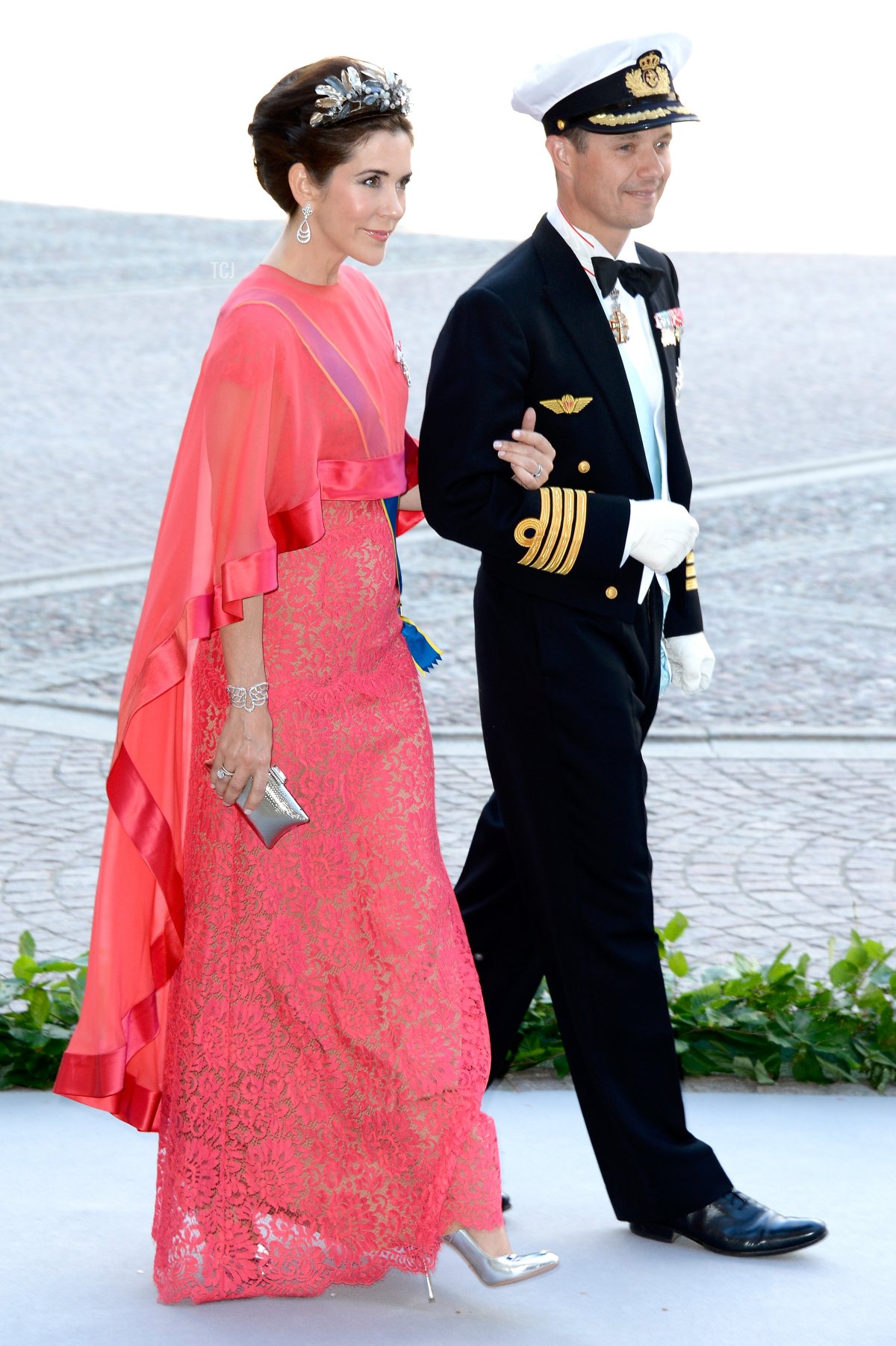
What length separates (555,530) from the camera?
9.77 feet

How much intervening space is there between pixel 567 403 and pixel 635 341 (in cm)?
22

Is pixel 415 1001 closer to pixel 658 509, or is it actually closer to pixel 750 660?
pixel 658 509

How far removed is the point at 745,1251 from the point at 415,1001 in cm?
75

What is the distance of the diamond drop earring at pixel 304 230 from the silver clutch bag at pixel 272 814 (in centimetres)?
85

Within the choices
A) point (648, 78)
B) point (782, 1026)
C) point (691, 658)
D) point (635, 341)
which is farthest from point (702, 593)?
point (648, 78)

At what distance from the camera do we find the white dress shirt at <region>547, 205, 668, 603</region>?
3.09 meters

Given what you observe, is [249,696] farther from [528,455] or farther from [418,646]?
[528,455]

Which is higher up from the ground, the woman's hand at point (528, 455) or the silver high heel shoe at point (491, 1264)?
the woman's hand at point (528, 455)

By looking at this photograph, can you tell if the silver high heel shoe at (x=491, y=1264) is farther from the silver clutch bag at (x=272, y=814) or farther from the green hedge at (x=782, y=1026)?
the green hedge at (x=782, y=1026)

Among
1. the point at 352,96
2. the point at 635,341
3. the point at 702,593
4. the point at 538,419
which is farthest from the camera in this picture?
the point at 702,593

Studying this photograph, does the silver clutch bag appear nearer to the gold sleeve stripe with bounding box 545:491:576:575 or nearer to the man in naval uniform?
the man in naval uniform

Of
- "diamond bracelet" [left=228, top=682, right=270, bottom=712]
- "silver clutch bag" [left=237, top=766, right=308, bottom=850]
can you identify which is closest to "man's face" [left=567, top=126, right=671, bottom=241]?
"diamond bracelet" [left=228, top=682, right=270, bottom=712]

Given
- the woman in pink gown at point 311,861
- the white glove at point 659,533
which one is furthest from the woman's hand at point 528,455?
the white glove at point 659,533

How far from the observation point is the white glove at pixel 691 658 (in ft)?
11.1
